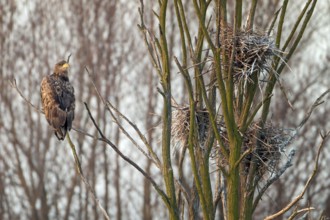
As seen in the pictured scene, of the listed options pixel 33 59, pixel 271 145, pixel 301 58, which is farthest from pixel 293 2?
pixel 271 145

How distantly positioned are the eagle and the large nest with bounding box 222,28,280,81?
1.63 metres

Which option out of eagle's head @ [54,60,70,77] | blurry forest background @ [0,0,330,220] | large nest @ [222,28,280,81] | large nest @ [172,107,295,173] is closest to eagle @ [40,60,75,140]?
eagle's head @ [54,60,70,77]

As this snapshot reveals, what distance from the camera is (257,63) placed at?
4.94 metres

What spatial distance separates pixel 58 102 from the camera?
257 inches

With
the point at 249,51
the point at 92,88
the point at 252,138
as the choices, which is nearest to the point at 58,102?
the point at 252,138

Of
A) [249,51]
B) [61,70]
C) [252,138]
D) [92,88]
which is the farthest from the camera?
[92,88]

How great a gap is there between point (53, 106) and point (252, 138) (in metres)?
1.78

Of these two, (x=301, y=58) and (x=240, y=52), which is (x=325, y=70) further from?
(x=240, y=52)

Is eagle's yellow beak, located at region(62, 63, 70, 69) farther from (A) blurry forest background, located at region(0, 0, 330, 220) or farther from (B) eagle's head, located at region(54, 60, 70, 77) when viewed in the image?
(A) blurry forest background, located at region(0, 0, 330, 220)

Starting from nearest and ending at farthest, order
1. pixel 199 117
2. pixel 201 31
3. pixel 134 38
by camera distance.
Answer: pixel 201 31 → pixel 199 117 → pixel 134 38

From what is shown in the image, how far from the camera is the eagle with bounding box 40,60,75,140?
6.38 meters

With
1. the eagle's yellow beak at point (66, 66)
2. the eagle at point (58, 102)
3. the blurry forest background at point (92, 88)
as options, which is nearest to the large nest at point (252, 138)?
the eagle at point (58, 102)

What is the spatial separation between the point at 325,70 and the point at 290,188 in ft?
8.07

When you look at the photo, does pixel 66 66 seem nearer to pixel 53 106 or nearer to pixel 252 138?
pixel 53 106
